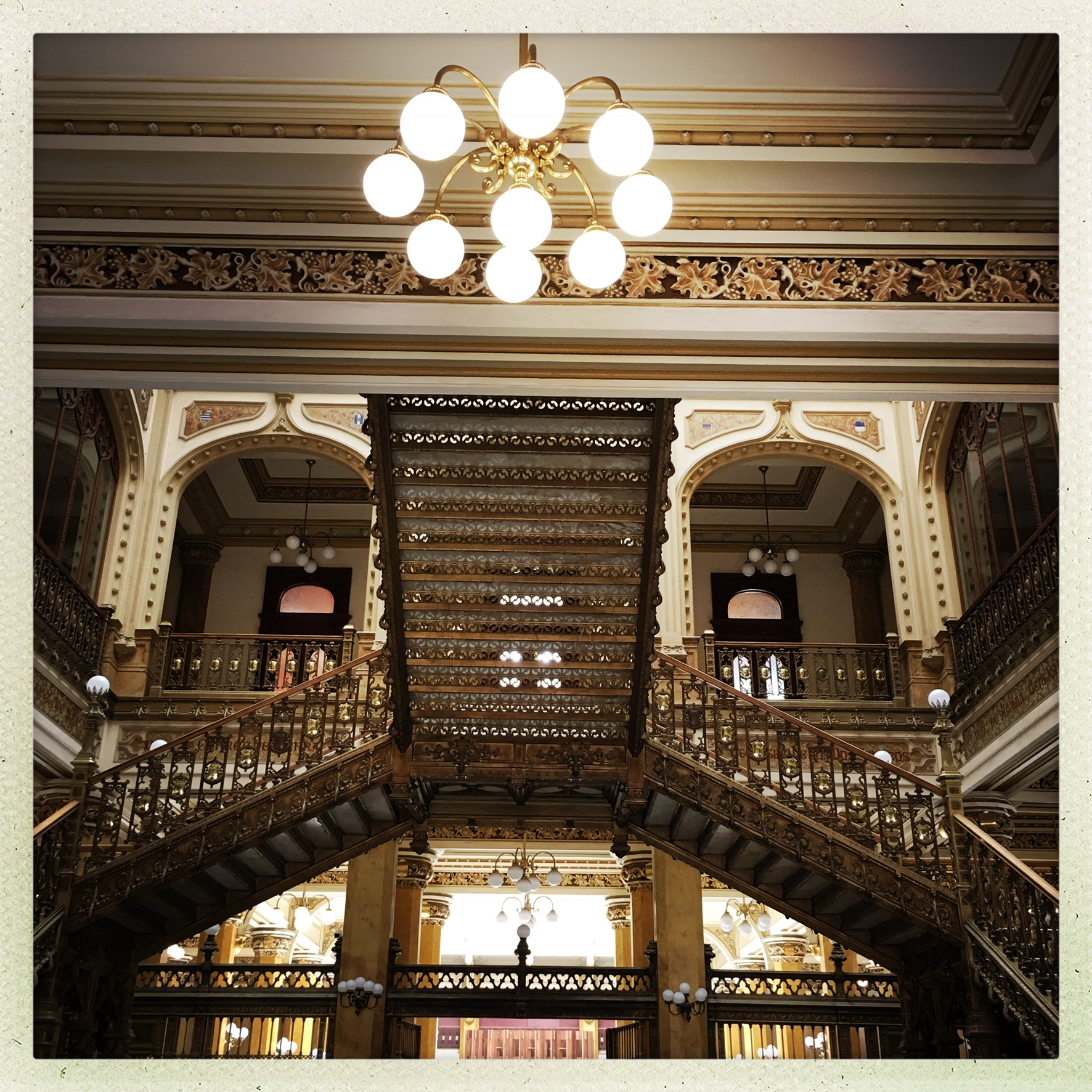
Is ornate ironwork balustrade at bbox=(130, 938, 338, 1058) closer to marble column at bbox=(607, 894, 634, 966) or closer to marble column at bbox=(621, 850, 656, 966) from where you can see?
marble column at bbox=(621, 850, 656, 966)

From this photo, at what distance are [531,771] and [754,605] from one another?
923 cm

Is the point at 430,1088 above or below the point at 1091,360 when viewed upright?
below

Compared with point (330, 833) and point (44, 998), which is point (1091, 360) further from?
point (330, 833)

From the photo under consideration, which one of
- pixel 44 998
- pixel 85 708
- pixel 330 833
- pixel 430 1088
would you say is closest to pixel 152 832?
pixel 330 833

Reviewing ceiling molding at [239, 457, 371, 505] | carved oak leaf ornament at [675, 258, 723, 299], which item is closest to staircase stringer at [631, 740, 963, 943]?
carved oak leaf ornament at [675, 258, 723, 299]

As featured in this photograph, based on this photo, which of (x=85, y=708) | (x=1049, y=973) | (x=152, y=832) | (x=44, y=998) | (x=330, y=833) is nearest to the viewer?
(x=44, y=998)

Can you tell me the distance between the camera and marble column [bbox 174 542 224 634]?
49.0 feet

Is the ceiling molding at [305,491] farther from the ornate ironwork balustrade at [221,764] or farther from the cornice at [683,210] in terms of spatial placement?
the cornice at [683,210]

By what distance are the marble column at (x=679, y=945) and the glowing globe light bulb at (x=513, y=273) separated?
765 centimetres

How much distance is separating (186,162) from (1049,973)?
5733 mm

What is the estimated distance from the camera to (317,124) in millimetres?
4746

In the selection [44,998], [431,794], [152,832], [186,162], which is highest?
[186,162]

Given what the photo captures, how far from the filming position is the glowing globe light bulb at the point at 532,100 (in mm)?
3055

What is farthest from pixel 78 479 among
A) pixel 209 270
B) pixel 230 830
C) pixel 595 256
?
pixel 595 256
